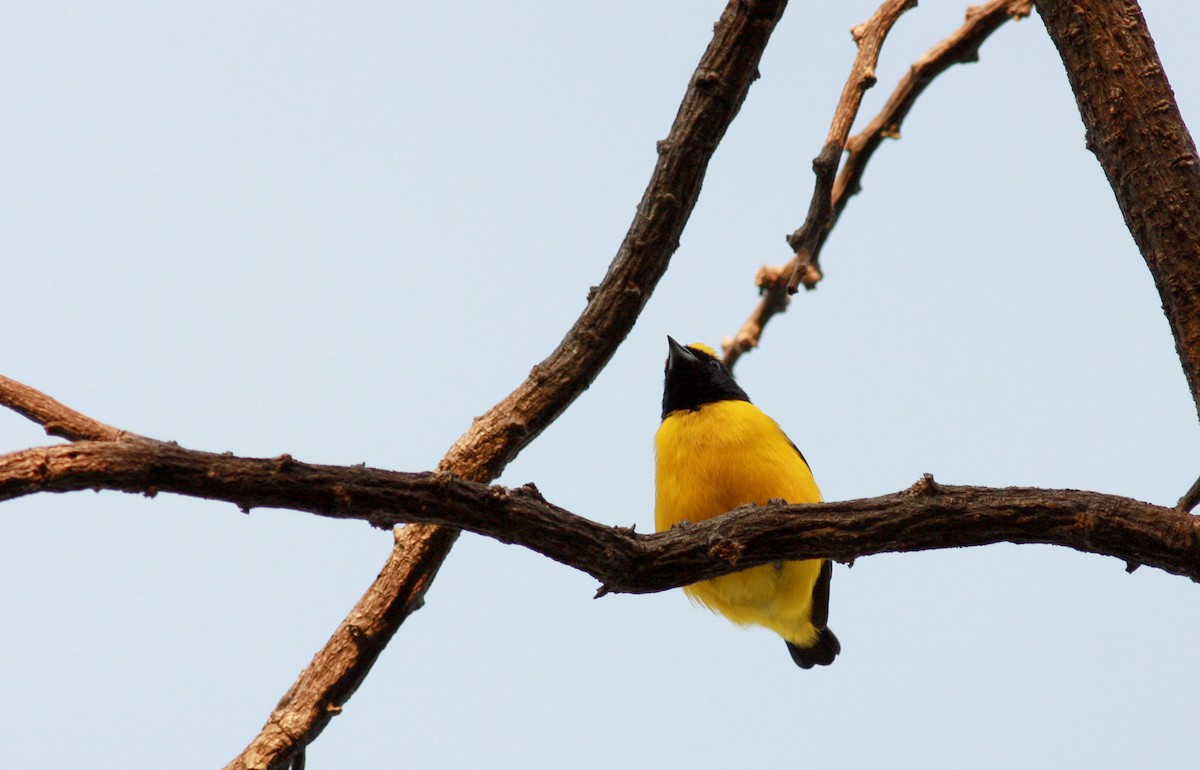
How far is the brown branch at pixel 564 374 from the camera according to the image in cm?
454

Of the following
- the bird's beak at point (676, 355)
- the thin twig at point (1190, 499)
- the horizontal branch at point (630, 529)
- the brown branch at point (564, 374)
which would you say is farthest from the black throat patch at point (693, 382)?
the thin twig at point (1190, 499)

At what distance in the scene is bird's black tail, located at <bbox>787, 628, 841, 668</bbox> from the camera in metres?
6.16

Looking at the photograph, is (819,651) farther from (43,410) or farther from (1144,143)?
(43,410)

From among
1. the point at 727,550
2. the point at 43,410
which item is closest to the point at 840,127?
the point at 727,550

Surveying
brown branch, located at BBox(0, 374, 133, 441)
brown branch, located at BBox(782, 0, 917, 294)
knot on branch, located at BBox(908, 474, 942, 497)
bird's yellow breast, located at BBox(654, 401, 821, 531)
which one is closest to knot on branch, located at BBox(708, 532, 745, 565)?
knot on branch, located at BBox(908, 474, 942, 497)

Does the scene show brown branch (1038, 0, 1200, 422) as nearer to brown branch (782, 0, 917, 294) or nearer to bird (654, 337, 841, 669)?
brown branch (782, 0, 917, 294)

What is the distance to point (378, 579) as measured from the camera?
496 cm

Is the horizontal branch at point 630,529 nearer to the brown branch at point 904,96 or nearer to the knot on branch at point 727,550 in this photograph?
the knot on branch at point 727,550

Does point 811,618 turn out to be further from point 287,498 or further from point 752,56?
point 287,498

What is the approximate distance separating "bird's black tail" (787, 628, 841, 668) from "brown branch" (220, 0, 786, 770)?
218cm

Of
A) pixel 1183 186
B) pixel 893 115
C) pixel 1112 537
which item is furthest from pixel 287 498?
pixel 893 115

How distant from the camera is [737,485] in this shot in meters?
5.17

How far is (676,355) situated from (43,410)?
373 centimetres

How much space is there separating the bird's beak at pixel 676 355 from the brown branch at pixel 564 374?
1351 millimetres
